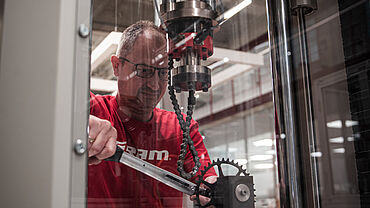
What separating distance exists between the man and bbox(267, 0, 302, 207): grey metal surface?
16cm

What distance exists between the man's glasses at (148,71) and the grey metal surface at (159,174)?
6.0 inches

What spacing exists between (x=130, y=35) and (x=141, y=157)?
0.23m

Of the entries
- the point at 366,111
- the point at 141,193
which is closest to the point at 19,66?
the point at 141,193

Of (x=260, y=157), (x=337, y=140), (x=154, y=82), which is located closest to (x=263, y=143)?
(x=260, y=157)

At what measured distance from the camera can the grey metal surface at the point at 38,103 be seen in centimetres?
54

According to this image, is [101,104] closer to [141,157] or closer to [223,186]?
[141,157]

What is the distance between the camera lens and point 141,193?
0.68 metres

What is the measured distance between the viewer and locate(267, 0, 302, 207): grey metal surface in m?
0.80

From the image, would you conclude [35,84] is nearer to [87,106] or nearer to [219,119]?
[87,106]

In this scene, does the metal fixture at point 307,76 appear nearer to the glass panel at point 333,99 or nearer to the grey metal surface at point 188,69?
the glass panel at point 333,99

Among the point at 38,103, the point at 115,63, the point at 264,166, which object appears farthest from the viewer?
the point at 264,166

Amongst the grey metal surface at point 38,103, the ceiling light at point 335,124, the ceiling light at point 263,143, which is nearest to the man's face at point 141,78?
the grey metal surface at point 38,103

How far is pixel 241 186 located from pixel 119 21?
0.39 m

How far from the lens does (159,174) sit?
0.71 meters
